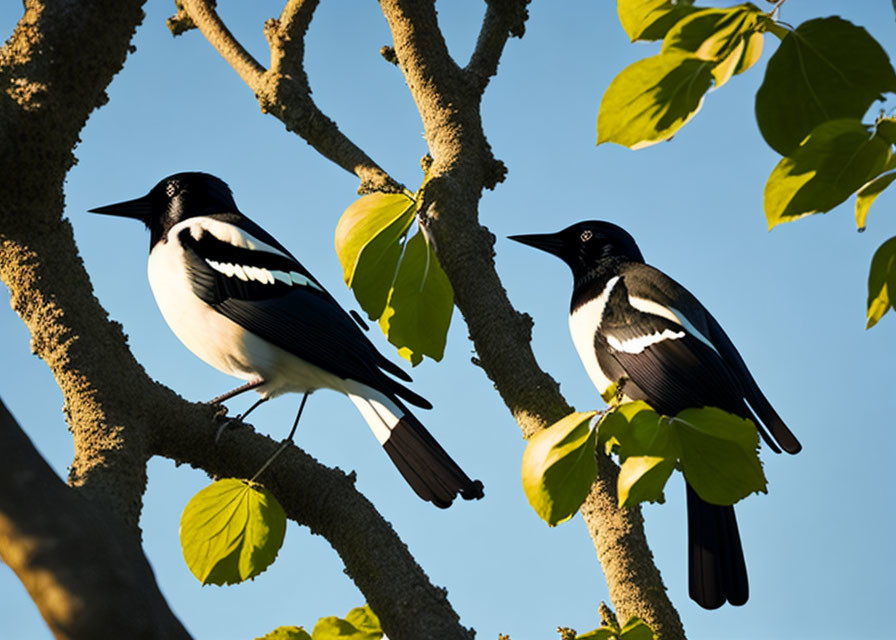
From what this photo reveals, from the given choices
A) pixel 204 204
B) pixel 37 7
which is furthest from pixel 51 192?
pixel 204 204

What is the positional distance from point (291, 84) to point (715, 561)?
2522 mm

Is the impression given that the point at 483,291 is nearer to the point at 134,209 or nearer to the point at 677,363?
the point at 677,363

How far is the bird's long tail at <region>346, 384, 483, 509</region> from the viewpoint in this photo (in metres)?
2.56

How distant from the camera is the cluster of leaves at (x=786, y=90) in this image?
3.43 ft

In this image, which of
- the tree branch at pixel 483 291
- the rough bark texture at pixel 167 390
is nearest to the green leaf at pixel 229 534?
the rough bark texture at pixel 167 390

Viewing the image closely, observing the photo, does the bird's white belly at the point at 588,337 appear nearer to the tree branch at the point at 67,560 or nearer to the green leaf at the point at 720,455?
the green leaf at the point at 720,455

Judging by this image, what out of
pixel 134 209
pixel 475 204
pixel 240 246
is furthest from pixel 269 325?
pixel 134 209

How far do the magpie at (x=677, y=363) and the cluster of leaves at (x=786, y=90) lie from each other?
5.25 feet

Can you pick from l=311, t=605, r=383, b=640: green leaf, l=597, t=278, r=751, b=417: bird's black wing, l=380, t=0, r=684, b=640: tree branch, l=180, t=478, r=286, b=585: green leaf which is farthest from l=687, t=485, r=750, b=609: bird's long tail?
l=180, t=478, r=286, b=585: green leaf

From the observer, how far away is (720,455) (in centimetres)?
128

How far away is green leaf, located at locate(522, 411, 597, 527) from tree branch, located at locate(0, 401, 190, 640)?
1.72ft

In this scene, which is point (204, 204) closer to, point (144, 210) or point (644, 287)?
point (144, 210)

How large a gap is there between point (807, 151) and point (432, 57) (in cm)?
255

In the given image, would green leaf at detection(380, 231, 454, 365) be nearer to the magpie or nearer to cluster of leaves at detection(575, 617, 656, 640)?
cluster of leaves at detection(575, 617, 656, 640)
